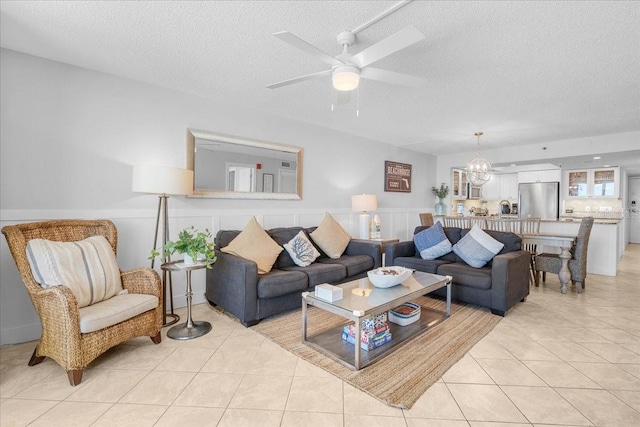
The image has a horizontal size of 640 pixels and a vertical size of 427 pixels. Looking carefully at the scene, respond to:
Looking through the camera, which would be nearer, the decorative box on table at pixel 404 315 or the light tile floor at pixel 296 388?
the light tile floor at pixel 296 388

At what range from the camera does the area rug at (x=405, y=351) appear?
1892 millimetres

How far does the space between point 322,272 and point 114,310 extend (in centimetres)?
185

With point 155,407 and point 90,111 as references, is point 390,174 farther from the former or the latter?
point 155,407

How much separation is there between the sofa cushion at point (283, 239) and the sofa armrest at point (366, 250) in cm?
78

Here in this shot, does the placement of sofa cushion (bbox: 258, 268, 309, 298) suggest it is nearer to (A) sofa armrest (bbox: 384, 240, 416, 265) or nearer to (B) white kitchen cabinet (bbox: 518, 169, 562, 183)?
(A) sofa armrest (bbox: 384, 240, 416, 265)

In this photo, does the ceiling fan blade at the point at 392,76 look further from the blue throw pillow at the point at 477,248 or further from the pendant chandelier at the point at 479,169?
the pendant chandelier at the point at 479,169

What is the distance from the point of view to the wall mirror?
3.50 m

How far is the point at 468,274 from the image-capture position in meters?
3.27

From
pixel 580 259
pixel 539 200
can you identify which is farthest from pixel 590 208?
pixel 580 259

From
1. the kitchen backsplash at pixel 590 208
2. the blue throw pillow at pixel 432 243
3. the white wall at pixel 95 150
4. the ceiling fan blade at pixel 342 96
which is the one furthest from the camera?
the kitchen backsplash at pixel 590 208

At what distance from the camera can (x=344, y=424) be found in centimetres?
158

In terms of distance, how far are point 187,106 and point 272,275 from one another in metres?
2.09

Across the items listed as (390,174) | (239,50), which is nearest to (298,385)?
(239,50)

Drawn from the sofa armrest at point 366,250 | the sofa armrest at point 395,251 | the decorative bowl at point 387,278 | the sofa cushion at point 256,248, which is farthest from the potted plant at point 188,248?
the sofa armrest at point 395,251
